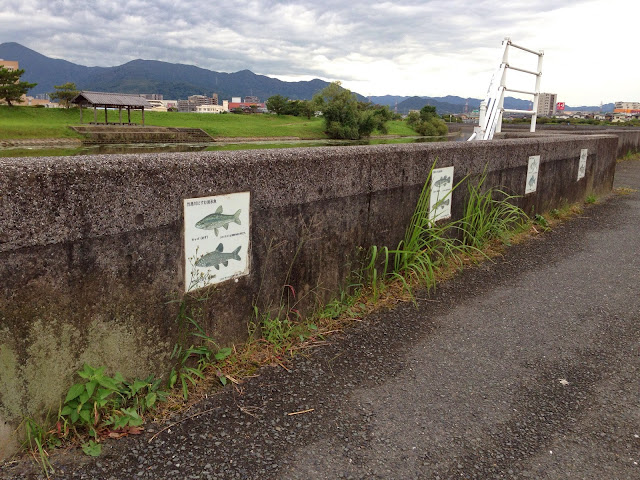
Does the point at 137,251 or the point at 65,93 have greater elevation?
the point at 65,93

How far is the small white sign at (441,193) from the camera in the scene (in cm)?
432

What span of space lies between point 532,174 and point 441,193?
2.29 meters

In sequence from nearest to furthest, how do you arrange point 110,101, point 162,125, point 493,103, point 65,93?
point 493,103, point 110,101, point 162,125, point 65,93

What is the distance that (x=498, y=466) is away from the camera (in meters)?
1.98

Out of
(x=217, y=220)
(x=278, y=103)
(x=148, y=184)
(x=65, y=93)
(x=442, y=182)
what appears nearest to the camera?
(x=148, y=184)

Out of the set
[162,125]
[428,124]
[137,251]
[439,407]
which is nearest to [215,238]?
[137,251]

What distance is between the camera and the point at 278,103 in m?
51.7

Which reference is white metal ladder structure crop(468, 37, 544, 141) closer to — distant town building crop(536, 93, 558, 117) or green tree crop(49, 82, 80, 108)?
distant town building crop(536, 93, 558, 117)

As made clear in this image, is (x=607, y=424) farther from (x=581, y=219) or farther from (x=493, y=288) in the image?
(x=581, y=219)

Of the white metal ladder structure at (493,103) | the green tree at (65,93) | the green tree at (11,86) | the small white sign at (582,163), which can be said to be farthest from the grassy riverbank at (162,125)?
the small white sign at (582,163)

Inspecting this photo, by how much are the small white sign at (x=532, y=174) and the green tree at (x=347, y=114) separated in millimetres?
19064

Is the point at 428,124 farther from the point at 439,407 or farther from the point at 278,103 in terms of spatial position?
the point at 278,103

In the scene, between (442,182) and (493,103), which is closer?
(442,182)

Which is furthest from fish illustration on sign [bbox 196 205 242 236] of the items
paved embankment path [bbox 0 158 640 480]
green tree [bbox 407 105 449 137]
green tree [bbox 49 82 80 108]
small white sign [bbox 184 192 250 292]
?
green tree [bbox 49 82 80 108]
